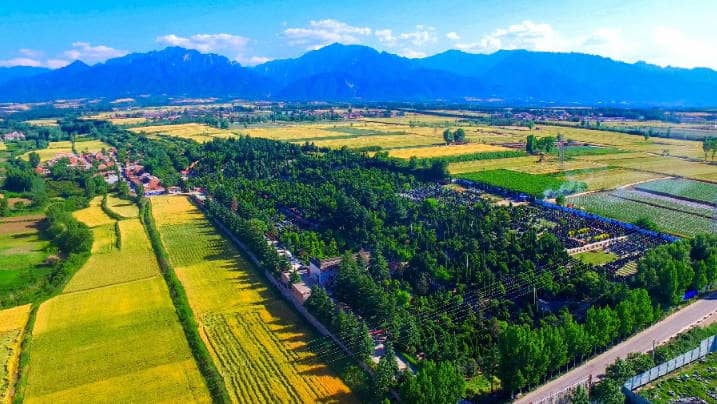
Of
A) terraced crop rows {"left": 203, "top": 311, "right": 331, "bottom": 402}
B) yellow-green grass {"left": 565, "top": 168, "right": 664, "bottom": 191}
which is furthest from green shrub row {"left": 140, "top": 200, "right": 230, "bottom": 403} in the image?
yellow-green grass {"left": 565, "top": 168, "right": 664, "bottom": 191}

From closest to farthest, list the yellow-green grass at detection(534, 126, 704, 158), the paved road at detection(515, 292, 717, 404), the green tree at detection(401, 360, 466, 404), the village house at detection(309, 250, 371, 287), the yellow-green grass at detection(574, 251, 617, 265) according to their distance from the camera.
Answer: the green tree at detection(401, 360, 466, 404)
the paved road at detection(515, 292, 717, 404)
the village house at detection(309, 250, 371, 287)
the yellow-green grass at detection(574, 251, 617, 265)
the yellow-green grass at detection(534, 126, 704, 158)

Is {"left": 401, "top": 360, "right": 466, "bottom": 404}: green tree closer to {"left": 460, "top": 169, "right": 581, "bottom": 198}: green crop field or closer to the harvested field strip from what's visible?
the harvested field strip

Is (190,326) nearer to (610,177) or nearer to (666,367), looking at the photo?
(666,367)

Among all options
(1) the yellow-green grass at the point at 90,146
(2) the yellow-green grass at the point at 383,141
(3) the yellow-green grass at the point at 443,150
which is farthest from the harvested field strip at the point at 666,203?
(1) the yellow-green grass at the point at 90,146

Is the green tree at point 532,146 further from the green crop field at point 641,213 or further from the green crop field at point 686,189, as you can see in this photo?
the green crop field at point 641,213

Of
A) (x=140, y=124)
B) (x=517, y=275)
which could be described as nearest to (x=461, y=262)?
(x=517, y=275)

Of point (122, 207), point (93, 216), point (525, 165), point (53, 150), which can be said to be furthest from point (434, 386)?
point (53, 150)
